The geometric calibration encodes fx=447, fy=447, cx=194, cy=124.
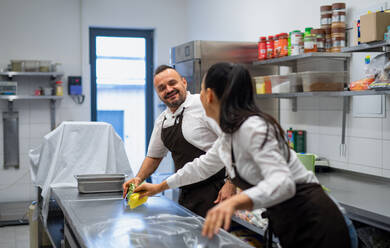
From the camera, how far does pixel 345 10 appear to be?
336cm

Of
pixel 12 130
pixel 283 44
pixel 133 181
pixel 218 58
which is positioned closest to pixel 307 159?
pixel 283 44

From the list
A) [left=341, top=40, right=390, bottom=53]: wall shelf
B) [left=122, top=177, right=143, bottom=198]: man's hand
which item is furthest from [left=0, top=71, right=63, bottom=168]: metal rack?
[left=341, top=40, right=390, bottom=53]: wall shelf

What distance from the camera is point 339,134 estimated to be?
348cm

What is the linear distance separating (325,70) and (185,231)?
6.70ft

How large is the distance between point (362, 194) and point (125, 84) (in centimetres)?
442

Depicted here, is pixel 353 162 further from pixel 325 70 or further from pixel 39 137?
pixel 39 137

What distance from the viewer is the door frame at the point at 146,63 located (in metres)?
6.31

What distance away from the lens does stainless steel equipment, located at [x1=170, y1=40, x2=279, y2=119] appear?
4.20 metres

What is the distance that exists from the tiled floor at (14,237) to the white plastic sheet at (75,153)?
142cm

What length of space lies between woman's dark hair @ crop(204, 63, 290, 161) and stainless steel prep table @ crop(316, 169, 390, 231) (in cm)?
110

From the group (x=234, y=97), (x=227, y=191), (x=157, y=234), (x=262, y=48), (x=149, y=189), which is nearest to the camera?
(x=234, y=97)

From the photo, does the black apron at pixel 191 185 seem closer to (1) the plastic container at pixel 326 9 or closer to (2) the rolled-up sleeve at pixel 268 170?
(2) the rolled-up sleeve at pixel 268 170

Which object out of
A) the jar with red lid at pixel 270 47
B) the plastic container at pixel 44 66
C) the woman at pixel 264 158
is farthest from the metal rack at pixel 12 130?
the woman at pixel 264 158

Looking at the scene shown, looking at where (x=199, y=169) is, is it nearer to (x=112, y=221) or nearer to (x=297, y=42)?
(x=112, y=221)
